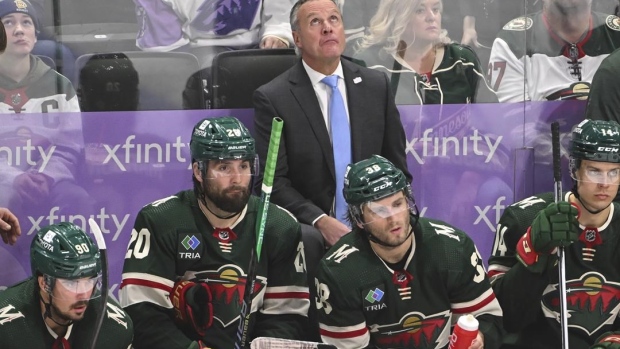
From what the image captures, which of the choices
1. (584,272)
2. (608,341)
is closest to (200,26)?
→ (584,272)

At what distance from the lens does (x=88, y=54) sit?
4.96 meters

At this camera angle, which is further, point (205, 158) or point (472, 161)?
point (472, 161)

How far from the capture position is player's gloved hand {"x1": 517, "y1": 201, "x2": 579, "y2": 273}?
4.13 m

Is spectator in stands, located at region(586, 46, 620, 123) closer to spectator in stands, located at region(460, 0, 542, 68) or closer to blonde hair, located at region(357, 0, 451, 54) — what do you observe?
spectator in stands, located at region(460, 0, 542, 68)

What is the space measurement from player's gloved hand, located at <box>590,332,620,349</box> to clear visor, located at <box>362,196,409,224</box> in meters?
0.79

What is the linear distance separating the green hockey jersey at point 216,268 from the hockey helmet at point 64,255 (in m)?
0.35

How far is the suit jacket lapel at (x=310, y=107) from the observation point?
4.86 metres

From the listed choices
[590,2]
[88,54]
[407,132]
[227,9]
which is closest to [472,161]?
[407,132]

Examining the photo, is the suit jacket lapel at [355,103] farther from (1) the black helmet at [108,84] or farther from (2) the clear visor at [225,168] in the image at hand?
(1) the black helmet at [108,84]

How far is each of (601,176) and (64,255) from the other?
197 cm

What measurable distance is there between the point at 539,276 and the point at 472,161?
3.45 ft

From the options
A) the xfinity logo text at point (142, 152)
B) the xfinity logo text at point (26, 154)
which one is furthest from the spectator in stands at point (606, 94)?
the xfinity logo text at point (26, 154)

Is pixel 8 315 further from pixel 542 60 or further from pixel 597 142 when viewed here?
pixel 542 60

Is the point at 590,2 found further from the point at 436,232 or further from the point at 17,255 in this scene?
the point at 17,255
